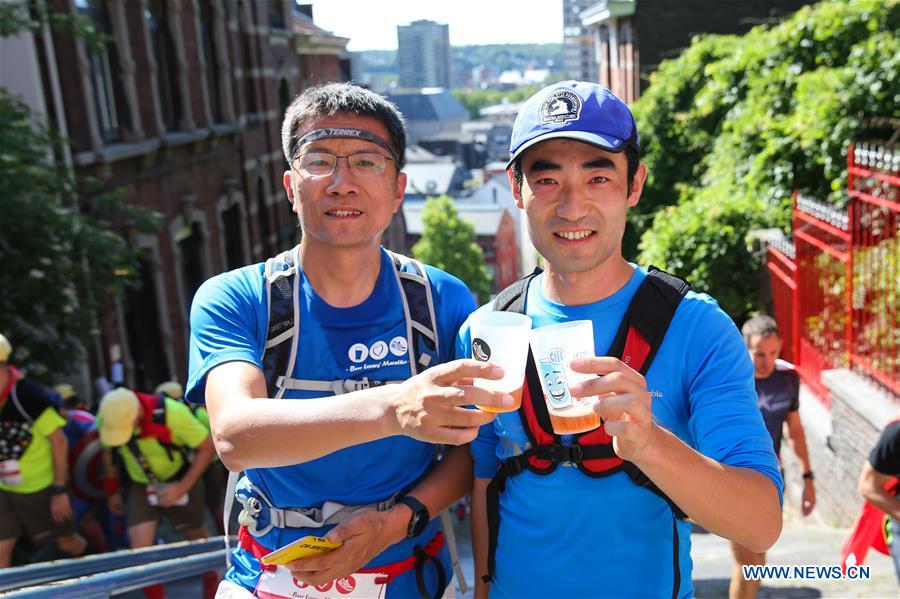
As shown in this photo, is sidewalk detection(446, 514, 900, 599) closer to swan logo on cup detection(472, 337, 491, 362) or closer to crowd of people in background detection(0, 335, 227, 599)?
crowd of people in background detection(0, 335, 227, 599)

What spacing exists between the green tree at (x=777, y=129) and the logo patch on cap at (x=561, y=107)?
25.6ft

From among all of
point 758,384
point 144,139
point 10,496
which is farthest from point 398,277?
point 144,139

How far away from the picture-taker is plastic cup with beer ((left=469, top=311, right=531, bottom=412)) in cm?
187

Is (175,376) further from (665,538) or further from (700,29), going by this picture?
(700,29)

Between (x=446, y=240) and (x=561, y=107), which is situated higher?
(x=561, y=107)

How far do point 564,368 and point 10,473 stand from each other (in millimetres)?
5364

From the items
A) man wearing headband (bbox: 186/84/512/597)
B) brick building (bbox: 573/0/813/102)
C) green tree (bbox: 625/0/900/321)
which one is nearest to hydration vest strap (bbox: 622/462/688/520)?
man wearing headband (bbox: 186/84/512/597)

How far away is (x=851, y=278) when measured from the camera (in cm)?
693

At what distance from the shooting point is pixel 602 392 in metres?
1.73

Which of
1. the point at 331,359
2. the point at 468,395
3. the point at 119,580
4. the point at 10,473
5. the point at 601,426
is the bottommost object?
the point at 10,473

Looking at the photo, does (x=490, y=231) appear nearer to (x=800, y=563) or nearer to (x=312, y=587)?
(x=800, y=563)

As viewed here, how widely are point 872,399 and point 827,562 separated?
164 cm

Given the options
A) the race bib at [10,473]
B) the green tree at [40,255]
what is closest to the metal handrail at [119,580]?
the race bib at [10,473]

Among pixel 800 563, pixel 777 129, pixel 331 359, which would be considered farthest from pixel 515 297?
pixel 777 129
